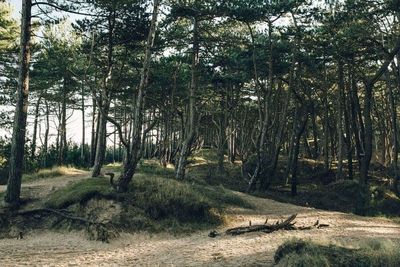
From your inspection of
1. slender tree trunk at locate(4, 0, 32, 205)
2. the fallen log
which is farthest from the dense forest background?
the fallen log

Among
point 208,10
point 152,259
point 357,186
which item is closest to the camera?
point 152,259

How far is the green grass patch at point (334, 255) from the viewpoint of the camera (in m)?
7.85

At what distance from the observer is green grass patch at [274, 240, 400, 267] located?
309 inches

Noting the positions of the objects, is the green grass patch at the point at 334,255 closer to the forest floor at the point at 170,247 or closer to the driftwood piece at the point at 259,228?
the forest floor at the point at 170,247

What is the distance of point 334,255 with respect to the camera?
824 cm

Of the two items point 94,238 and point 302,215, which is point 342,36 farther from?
point 94,238

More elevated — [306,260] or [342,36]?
[342,36]

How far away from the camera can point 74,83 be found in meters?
32.7

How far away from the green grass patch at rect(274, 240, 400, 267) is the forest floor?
2.85 ft

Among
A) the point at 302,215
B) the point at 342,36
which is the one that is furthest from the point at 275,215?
the point at 342,36

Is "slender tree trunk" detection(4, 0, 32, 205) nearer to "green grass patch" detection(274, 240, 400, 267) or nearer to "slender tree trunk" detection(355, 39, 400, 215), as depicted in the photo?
"green grass patch" detection(274, 240, 400, 267)

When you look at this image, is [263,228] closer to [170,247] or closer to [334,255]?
[170,247]

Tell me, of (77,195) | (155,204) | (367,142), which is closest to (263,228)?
(155,204)

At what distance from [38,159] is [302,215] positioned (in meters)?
22.6
